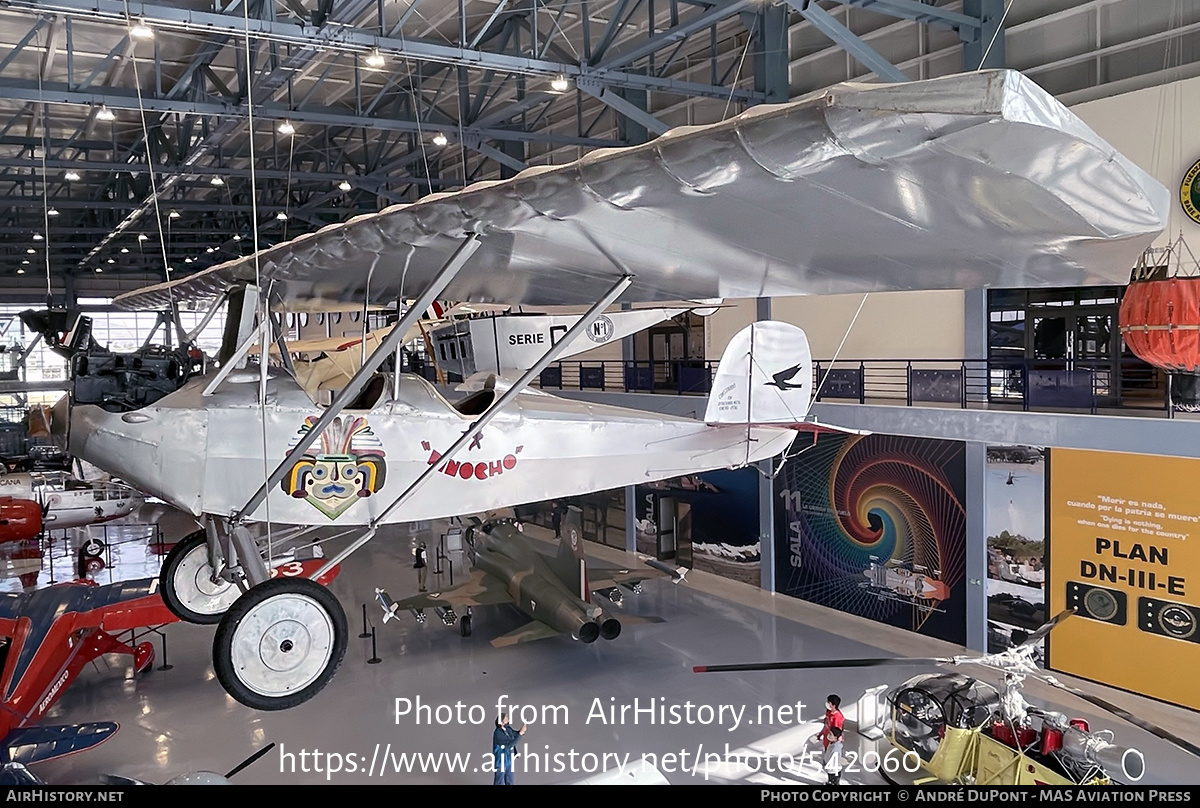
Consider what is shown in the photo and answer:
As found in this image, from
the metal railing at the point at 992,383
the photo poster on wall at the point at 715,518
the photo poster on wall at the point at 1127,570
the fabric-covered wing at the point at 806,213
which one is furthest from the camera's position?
the photo poster on wall at the point at 715,518

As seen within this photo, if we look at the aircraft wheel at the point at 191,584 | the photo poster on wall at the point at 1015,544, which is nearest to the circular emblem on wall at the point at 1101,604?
the photo poster on wall at the point at 1015,544

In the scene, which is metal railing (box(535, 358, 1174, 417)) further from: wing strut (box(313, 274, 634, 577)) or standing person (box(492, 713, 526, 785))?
standing person (box(492, 713, 526, 785))

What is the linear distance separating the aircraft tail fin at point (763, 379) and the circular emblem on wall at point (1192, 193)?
4.99m

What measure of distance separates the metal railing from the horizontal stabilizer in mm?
8034

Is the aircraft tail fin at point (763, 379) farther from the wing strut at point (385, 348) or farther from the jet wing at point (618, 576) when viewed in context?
the jet wing at point (618, 576)

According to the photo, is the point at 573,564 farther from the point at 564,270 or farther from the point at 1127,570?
the point at 564,270

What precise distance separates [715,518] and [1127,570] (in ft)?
26.2

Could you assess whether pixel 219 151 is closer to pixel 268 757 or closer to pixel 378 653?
pixel 378 653

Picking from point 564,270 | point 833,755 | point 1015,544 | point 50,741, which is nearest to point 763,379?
point 833,755

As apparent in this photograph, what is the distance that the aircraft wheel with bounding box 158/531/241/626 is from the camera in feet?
21.4

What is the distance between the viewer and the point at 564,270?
5.03m

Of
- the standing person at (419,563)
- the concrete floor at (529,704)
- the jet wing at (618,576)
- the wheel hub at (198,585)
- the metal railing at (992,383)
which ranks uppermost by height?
the metal railing at (992,383)

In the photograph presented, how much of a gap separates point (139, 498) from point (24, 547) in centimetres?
332

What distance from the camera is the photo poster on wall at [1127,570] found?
1016 centimetres
